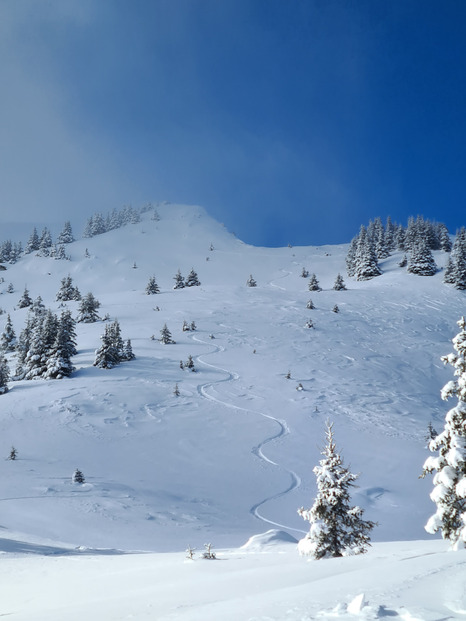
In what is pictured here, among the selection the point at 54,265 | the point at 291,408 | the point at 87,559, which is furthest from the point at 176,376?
the point at 54,265

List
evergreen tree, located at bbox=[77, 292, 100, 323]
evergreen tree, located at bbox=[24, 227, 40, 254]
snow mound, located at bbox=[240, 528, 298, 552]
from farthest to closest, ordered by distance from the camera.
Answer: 1. evergreen tree, located at bbox=[24, 227, 40, 254]
2. evergreen tree, located at bbox=[77, 292, 100, 323]
3. snow mound, located at bbox=[240, 528, 298, 552]

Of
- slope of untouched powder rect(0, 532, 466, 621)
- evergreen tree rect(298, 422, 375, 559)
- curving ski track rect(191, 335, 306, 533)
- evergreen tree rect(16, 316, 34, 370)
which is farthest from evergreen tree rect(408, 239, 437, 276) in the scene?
slope of untouched powder rect(0, 532, 466, 621)

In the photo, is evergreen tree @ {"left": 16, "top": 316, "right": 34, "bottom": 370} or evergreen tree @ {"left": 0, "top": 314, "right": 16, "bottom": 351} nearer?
evergreen tree @ {"left": 16, "top": 316, "right": 34, "bottom": 370}

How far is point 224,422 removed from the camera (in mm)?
26094

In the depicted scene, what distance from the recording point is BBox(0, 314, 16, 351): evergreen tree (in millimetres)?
53281

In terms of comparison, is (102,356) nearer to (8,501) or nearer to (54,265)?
(8,501)

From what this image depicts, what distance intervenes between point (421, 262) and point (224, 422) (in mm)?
60657

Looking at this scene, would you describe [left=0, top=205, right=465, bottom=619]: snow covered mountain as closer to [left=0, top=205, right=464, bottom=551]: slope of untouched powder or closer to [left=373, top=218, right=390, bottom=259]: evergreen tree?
[left=0, top=205, right=464, bottom=551]: slope of untouched powder

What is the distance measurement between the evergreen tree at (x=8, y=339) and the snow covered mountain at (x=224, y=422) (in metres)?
3.33

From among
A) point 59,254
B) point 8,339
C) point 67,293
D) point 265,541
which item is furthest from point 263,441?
point 59,254

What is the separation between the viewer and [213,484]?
20016 mm

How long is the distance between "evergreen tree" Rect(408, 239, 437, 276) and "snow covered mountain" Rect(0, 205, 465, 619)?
14933 millimetres

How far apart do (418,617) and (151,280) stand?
Answer: 68.2 metres

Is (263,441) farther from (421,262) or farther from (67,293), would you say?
(421,262)
